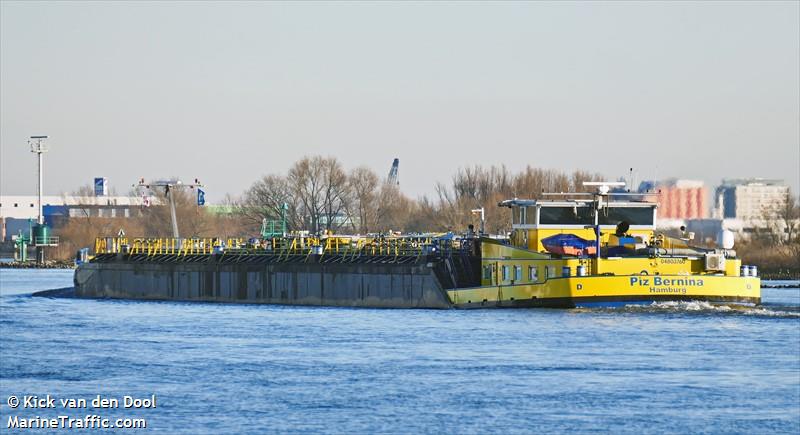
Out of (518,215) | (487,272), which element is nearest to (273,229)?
(487,272)

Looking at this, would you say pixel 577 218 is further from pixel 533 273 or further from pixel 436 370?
pixel 436 370

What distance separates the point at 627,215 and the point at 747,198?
117 m

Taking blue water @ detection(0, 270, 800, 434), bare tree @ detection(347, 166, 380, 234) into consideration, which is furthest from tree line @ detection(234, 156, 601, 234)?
blue water @ detection(0, 270, 800, 434)

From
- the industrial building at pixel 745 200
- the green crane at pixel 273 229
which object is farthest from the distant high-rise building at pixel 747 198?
the green crane at pixel 273 229

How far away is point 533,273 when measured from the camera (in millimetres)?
58750

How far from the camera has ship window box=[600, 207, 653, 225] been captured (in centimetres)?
6022

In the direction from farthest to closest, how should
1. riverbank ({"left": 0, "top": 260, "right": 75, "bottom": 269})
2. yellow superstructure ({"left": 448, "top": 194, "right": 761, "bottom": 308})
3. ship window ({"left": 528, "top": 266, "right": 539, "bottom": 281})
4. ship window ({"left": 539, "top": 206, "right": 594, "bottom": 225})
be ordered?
1. riverbank ({"left": 0, "top": 260, "right": 75, "bottom": 269})
2. ship window ({"left": 539, "top": 206, "right": 594, "bottom": 225})
3. ship window ({"left": 528, "top": 266, "right": 539, "bottom": 281})
4. yellow superstructure ({"left": 448, "top": 194, "right": 761, "bottom": 308})

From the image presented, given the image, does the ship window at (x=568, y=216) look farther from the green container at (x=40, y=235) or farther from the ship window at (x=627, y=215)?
the green container at (x=40, y=235)

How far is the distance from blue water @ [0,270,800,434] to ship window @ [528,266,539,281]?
196cm

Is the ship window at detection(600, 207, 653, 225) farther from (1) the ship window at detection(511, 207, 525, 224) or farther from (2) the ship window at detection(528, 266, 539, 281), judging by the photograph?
(2) the ship window at detection(528, 266, 539, 281)

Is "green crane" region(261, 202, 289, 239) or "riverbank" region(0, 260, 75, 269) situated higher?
"green crane" region(261, 202, 289, 239)

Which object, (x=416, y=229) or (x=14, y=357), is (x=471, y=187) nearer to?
(x=416, y=229)

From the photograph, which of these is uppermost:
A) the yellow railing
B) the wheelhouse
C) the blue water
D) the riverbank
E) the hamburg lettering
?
the wheelhouse

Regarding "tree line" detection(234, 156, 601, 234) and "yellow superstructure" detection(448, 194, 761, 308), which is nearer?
"yellow superstructure" detection(448, 194, 761, 308)
